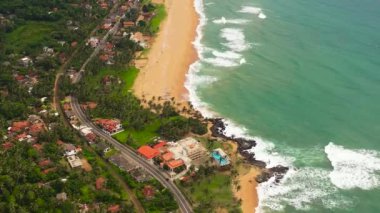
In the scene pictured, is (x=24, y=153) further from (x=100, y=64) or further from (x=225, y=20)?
(x=225, y=20)

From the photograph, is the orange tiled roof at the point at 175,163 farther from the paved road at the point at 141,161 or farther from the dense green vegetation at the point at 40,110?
the dense green vegetation at the point at 40,110

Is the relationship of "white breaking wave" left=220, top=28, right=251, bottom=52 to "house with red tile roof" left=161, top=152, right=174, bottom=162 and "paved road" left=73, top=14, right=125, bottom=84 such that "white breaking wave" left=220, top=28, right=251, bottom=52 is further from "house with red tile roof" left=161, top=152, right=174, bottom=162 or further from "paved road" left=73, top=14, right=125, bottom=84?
"house with red tile roof" left=161, top=152, right=174, bottom=162

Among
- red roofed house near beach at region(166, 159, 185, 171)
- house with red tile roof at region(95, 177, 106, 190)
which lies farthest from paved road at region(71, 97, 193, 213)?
house with red tile roof at region(95, 177, 106, 190)

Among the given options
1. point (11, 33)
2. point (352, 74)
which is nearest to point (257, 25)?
point (352, 74)

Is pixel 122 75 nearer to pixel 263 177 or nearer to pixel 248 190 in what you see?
pixel 263 177

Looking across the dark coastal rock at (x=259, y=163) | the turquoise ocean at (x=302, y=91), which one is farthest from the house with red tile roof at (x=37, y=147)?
the dark coastal rock at (x=259, y=163)

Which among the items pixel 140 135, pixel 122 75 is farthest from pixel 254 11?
pixel 140 135
